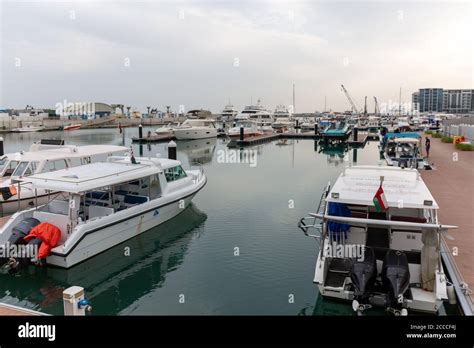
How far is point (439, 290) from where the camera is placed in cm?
910

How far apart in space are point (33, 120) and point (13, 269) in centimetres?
9554

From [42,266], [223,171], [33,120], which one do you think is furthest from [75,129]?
[42,266]

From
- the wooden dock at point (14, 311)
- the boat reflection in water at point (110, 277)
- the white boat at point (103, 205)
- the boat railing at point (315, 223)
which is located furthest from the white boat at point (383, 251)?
the white boat at point (103, 205)

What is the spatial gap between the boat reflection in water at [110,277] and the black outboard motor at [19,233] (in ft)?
1.61

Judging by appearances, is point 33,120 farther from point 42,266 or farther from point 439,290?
point 439,290

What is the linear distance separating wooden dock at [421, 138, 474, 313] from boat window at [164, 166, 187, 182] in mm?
10647

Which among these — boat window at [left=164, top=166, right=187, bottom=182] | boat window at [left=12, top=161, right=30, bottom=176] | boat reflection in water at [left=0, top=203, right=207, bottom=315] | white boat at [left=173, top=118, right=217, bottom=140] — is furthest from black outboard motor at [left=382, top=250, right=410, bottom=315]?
white boat at [left=173, top=118, right=217, bottom=140]

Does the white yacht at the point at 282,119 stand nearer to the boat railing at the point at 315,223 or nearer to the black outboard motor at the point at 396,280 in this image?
the boat railing at the point at 315,223

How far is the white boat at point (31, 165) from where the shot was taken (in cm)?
1769

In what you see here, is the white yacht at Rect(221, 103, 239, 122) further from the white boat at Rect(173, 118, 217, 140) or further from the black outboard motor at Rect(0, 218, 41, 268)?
the black outboard motor at Rect(0, 218, 41, 268)

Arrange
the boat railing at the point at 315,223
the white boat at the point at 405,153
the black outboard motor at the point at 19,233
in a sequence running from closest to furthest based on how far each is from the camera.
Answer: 1. the boat railing at the point at 315,223
2. the black outboard motor at the point at 19,233
3. the white boat at the point at 405,153

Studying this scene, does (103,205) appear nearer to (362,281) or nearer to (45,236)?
(45,236)

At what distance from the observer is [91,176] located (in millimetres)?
14148

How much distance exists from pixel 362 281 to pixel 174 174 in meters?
10.8
